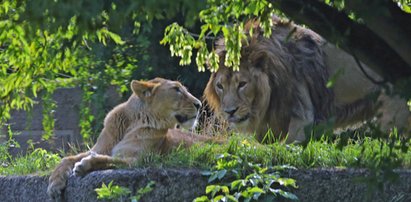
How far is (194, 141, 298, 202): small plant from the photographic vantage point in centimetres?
656

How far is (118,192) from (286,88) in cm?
333

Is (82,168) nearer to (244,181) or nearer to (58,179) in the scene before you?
(58,179)

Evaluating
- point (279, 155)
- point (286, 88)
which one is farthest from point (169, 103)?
point (286, 88)

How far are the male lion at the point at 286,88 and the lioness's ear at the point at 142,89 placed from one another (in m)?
1.42

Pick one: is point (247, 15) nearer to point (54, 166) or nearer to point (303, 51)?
point (54, 166)

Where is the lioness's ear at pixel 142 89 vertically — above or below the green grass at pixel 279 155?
above

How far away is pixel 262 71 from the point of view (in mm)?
9727

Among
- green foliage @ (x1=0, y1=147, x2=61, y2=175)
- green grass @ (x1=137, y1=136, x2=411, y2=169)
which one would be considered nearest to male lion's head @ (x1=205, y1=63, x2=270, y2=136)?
green foliage @ (x1=0, y1=147, x2=61, y2=175)

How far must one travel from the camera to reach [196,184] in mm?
6871

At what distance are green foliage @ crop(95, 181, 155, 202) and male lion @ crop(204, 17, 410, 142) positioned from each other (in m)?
2.70

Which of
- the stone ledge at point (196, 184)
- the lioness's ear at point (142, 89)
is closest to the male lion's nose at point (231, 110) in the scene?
the lioness's ear at point (142, 89)

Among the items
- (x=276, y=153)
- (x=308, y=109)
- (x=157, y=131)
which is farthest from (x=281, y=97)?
(x=276, y=153)

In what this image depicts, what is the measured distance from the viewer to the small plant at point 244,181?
6.56 meters

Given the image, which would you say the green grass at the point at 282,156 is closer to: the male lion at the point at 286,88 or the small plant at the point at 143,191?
the small plant at the point at 143,191
